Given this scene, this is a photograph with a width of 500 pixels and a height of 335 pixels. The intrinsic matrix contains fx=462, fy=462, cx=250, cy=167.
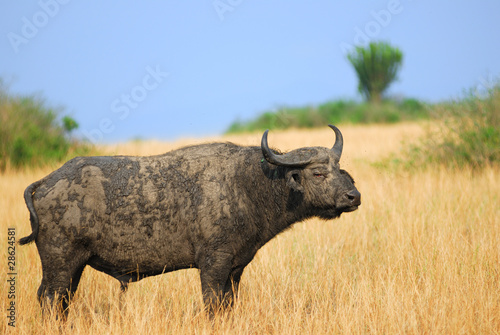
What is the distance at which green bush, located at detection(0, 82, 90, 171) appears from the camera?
1541 centimetres

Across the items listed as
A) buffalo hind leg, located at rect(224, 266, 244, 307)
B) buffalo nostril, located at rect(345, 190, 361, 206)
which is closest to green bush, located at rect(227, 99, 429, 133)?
buffalo hind leg, located at rect(224, 266, 244, 307)

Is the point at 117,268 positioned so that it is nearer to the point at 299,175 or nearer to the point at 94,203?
the point at 94,203

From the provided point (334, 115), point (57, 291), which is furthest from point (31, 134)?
point (334, 115)

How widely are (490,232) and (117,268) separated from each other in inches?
225

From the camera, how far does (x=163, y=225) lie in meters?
4.65

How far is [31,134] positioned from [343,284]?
13756mm

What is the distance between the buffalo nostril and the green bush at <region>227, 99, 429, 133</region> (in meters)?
34.6

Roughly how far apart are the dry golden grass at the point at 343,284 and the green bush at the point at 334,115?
31.3m

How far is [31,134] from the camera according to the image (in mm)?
16000

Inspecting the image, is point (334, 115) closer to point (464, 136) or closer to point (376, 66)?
point (376, 66)

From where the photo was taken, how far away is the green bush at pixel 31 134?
15406mm

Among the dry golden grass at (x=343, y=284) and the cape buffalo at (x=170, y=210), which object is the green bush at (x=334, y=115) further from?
the cape buffalo at (x=170, y=210)

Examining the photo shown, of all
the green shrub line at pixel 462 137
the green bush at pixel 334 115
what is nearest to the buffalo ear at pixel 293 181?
the green shrub line at pixel 462 137

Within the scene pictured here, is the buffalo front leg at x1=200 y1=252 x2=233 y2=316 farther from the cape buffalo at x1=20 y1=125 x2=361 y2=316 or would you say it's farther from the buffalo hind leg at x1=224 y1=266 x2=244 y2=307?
the buffalo hind leg at x1=224 y1=266 x2=244 y2=307
